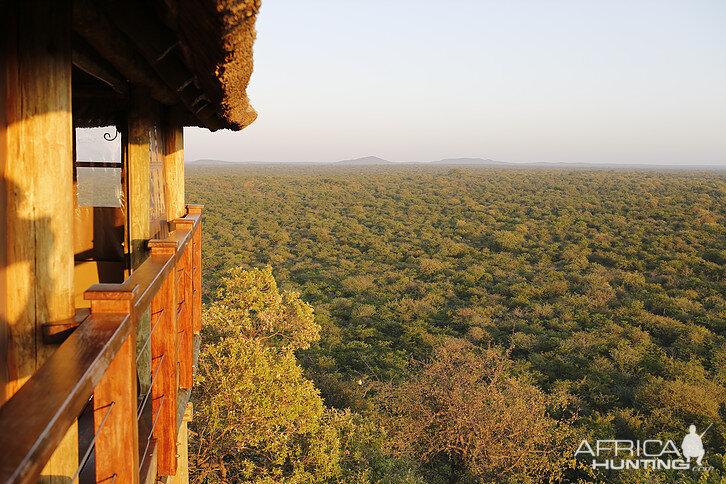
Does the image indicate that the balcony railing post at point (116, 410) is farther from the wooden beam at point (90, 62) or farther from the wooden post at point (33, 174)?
the wooden beam at point (90, 62)

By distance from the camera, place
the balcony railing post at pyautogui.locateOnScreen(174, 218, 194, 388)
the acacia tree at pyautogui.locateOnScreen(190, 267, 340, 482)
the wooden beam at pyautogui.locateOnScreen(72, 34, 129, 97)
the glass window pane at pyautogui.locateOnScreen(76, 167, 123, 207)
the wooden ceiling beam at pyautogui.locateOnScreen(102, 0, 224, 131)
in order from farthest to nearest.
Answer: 1. the acacia tree at pyautogui.locateOnScreen(190, 267, 340, 482)
2. the glass window pane at pyautogui.locateOnScreen(76, 167, 123, 207)
3. the balcony railing post at pyautogui.locateOnScreen(174, 218, 194, 388)
4. the wooden beam at pyautogui.locateOnScreen(72, 34, 129, 97)
5. the wooden ceiling beam at pyautogui.locateOnScreen(102, 0, 224, 131)

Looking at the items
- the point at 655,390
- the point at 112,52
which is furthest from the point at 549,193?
the point at 112,52

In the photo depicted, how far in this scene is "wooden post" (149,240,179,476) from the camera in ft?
8.75

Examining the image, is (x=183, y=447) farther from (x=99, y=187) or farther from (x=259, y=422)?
(x=99, y=187)

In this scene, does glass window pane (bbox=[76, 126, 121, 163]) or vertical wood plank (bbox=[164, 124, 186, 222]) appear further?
vertical wood plank (bbox=[164, 124, 186, 222])

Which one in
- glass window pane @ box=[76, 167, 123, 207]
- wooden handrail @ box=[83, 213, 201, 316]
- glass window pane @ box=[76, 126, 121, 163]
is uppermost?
glass window pane @ box=[76, 126, 121, 163]

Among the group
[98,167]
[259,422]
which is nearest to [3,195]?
[98,167]

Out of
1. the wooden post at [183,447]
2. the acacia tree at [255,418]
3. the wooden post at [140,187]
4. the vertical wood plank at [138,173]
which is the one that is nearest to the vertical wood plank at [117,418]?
the wooden post at [140,187]

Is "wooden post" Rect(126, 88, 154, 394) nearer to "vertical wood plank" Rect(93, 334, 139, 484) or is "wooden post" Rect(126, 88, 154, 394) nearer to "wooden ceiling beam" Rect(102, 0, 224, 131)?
"wooden ceiling beam" Rect(102, 0, 224, 131)

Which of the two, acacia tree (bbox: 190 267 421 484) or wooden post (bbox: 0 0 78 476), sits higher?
wooden post (bbox: 0 0 78 476)

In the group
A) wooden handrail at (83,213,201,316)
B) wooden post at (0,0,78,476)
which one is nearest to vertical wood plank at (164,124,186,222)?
wooden handrail at (83,213,201,316)

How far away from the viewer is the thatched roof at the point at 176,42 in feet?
4.75

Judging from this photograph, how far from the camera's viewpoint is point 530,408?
1005cm

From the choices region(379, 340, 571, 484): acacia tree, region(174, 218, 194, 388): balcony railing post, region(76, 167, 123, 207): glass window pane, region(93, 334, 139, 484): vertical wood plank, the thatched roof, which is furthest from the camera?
region(379, 340, 571, 484): acacia tree
